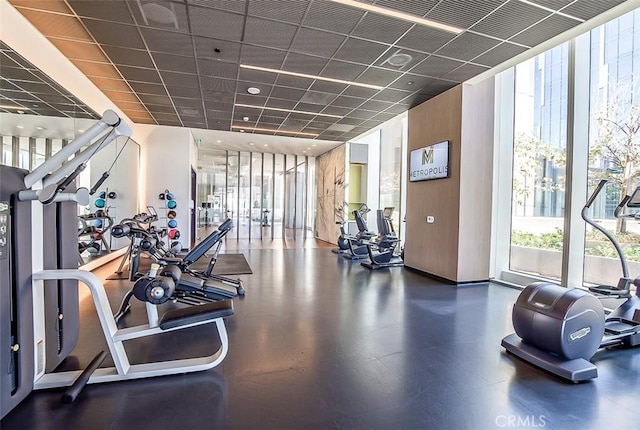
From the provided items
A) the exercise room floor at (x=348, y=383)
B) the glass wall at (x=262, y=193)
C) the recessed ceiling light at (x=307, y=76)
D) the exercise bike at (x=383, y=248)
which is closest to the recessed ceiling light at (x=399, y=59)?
the recessed ceiling light at (x=307, y=76)

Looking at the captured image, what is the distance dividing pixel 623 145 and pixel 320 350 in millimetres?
4593

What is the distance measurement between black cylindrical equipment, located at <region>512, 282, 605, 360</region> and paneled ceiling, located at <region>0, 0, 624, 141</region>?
9.57 ft

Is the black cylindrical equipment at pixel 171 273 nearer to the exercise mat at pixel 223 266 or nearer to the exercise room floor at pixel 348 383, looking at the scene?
the exercise room floor at pixel 348 383

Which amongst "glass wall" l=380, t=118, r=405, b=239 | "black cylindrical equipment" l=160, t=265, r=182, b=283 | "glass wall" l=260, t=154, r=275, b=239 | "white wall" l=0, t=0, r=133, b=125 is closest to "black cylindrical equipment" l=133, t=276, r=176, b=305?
"black cylindrical equipment" l=160, t=265, r=182, b=283

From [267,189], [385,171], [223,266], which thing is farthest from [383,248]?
[267,189]

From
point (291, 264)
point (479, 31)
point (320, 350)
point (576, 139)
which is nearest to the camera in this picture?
point (320, 350)

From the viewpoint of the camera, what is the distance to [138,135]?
8.23 metres

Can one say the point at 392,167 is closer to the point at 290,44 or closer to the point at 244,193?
the point at 290,44

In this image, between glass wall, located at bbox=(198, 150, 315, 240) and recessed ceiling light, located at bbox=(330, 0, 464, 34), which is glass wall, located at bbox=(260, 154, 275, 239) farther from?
recessed ceiling light, located at bbox=(330, 0, 464, 34)

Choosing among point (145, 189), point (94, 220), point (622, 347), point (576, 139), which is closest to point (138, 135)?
point (145, 189)

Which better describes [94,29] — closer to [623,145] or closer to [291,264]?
[291,264]

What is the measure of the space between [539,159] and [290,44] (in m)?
4.30

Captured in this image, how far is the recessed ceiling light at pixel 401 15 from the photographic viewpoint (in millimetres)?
3248

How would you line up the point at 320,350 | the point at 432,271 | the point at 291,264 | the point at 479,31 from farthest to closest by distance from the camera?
the point at 291,264
the point at 432,271
the point at 479,31
the point at 320,350
